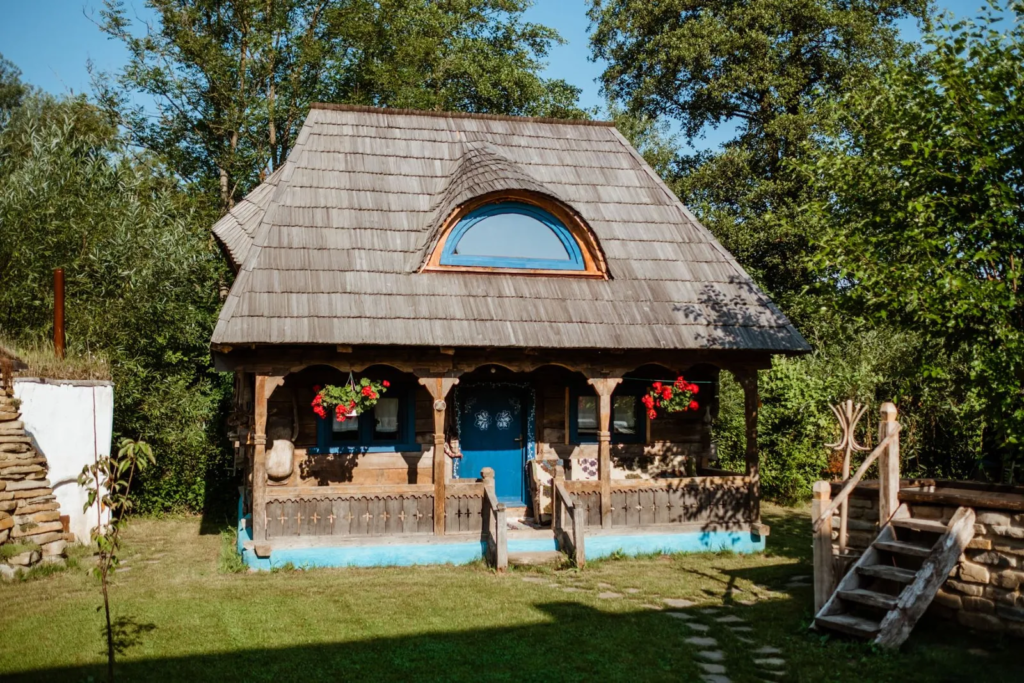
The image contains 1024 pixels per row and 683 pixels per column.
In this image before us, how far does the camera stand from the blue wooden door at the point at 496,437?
44.5 feet

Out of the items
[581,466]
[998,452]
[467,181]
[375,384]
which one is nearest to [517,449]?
[581,466]

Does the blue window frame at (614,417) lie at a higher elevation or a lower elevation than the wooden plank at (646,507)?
higher

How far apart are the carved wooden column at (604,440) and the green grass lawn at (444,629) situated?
0.95 meters

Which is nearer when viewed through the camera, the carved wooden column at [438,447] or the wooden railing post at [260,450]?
the wooden railing post at [260,450]

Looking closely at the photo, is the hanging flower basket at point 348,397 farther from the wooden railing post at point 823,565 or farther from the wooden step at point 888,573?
the wooden step at point 888,573

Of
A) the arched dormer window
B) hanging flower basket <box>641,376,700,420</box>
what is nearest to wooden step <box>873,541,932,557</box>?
hanging flower basket <box>641,376,700,420</box>

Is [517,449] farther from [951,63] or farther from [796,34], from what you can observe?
[796,34]

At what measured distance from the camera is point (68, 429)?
490 inches

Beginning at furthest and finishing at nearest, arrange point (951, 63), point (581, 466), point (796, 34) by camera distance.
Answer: point (796, 34) → point (581, 466) → point (951, 63)

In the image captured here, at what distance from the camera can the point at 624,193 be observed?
14297mm

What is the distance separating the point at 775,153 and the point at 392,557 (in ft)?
59.5

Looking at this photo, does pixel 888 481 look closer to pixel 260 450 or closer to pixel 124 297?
pixel 260 450

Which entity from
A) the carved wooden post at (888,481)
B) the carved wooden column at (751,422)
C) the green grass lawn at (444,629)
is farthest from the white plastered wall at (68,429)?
the carved wooden post at (888,481)

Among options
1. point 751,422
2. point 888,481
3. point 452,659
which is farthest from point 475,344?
point 888,481
